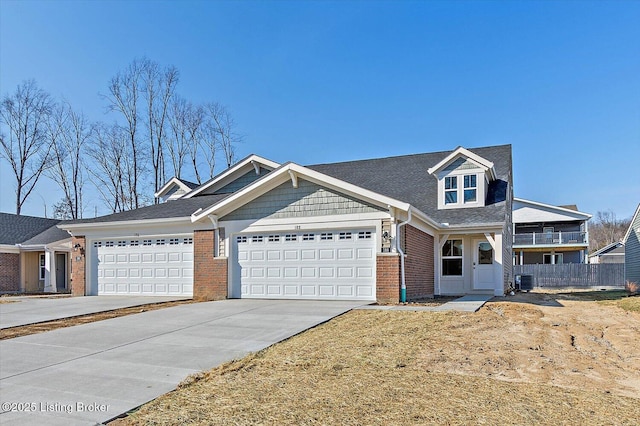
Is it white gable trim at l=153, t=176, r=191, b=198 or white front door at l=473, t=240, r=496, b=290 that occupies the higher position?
white gable trim at l=153, t=176, r=191, b=198

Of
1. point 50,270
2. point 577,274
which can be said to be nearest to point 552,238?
point 577,274

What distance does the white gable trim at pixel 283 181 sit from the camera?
39.4ft

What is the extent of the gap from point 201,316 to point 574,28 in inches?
555

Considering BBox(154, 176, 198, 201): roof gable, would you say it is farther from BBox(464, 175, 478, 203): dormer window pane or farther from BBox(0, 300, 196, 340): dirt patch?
BBox(464, 175, 478, 203): dormer window pane

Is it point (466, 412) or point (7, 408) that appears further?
point (7, 408)

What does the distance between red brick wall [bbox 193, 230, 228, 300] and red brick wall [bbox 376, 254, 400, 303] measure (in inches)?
200

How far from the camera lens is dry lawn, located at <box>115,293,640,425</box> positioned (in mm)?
3982

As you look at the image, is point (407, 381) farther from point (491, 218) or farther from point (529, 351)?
point (491, 218)

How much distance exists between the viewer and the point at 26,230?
24.1 m

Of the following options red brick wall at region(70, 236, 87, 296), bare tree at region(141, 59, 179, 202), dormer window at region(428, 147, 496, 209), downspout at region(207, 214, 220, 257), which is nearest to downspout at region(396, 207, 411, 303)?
dormer window at region(428, 147, 496, 209)

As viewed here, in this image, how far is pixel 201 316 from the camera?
9.94 m

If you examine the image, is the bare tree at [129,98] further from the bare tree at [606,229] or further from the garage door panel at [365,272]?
the bare tree at [606,229]

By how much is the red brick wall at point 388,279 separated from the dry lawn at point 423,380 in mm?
3344

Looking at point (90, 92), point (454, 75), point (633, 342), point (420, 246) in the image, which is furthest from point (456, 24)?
point (90, 92)
